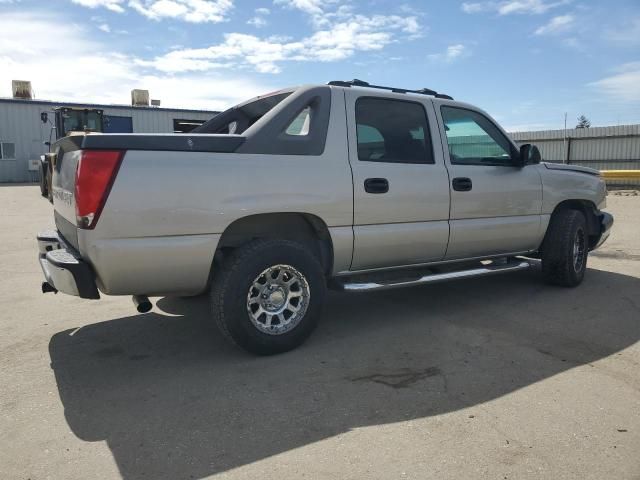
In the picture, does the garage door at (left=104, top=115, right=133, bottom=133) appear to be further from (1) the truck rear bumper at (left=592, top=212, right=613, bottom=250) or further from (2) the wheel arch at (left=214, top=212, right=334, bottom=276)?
(2) the wheel arch at (left=214, top=212, right=334, bottom=276)

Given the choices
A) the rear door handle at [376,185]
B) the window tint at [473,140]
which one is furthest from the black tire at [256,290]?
the window tint at [473,140]

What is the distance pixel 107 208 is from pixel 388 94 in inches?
95.7

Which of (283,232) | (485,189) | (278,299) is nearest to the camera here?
(278,299)

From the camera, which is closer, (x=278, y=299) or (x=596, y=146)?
(x=278, y=299)

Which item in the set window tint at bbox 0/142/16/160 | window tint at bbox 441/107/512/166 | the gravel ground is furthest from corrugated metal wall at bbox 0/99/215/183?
window tint at bbox 441/107/512/166

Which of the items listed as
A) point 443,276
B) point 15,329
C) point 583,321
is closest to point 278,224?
point 443,276

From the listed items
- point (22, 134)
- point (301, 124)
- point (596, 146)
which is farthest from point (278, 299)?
point (22, 134)

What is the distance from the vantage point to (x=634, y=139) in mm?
22156

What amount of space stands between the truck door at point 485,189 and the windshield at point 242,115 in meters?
1.44

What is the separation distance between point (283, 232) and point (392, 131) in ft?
4.17

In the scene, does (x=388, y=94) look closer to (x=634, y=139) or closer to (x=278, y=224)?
(x=278, y=224)

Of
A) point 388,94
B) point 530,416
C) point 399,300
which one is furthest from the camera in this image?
point 399,300

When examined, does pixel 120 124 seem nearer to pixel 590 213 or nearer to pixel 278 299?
pixel 590 213

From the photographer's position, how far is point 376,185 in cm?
400
